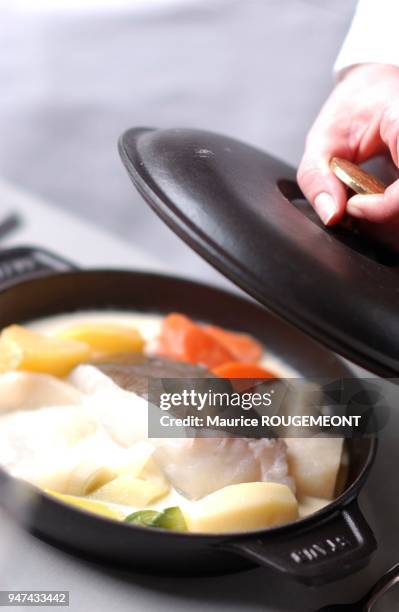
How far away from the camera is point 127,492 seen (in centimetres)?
108

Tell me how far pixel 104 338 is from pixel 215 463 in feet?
1.28

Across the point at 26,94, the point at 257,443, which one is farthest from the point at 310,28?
the point at 257,443

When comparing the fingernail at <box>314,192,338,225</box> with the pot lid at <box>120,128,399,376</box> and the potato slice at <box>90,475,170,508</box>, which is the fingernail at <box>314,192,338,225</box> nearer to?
the pot lid at <box>120,128,399,376</box>

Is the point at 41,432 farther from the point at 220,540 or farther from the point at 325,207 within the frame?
the point at 325,207

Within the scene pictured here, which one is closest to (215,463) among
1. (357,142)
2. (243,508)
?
(243,508)

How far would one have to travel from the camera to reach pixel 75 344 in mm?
1360

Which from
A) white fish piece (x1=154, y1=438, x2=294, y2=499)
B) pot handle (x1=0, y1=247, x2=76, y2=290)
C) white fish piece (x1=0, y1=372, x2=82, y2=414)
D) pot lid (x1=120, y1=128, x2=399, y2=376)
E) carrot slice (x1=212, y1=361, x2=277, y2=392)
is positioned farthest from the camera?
pot handle (x1=0, y1=247, x2=76, y2=290)

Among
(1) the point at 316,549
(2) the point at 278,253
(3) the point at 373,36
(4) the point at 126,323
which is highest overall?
(3) the point at 373,36

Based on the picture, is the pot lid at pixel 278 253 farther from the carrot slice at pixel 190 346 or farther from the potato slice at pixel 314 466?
the carrot slice at pixel 190 346

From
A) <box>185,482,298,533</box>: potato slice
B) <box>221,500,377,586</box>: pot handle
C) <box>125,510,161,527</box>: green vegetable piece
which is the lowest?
<box>125,510,161,527</box>: green vegetable piece

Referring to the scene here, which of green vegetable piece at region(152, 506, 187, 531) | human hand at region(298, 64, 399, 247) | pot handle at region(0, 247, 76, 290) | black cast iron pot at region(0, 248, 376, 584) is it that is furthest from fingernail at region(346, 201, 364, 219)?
pot handle at region(0, 247, 76, 290)

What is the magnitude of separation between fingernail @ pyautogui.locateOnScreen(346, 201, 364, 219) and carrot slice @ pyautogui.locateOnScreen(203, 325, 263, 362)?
47 cm

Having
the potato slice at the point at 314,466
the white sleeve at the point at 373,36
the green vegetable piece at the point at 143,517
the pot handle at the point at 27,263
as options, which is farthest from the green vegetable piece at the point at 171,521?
the white sleeve at the point at 373,36

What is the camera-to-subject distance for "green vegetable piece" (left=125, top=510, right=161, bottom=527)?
3.30 ft
